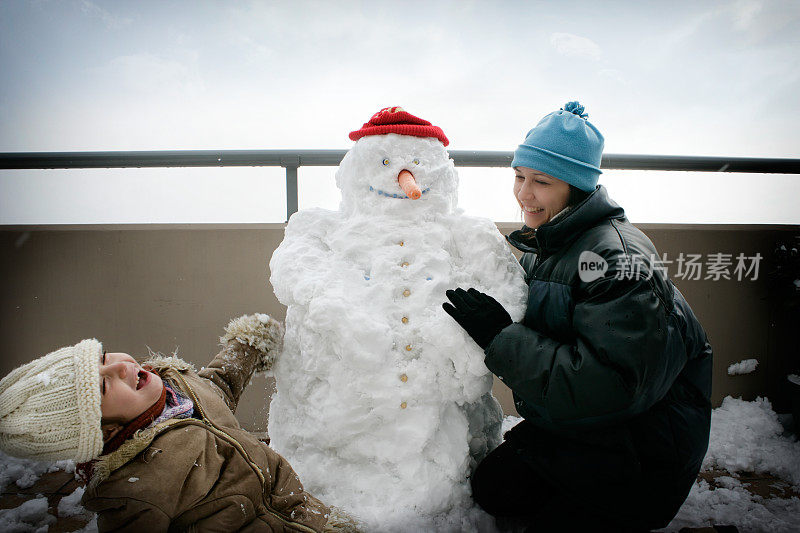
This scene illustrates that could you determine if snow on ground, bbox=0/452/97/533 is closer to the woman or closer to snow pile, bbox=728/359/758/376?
the woman

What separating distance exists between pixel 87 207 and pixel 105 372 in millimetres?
1446

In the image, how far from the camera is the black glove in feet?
3.51

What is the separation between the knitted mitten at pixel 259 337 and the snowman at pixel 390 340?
38 mm

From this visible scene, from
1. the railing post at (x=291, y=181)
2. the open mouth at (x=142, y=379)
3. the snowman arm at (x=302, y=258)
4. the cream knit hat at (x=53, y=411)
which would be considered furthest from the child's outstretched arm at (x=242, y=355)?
the railing post at (x=291, y=181)

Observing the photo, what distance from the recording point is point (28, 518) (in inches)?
53.3

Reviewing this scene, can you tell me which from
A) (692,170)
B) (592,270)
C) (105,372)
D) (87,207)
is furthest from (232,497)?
(692,170)

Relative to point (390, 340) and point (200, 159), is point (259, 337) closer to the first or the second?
point (390, 340)

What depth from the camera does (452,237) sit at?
1290 mm

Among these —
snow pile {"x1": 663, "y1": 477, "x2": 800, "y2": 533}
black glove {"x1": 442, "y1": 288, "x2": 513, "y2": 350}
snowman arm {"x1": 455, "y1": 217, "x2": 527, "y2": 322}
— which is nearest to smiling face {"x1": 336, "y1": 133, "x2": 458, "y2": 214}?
snowman arm {"x1": 455, "y1": 217, "x2": 527, "y2": 322}

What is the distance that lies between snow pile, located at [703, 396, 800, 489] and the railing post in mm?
2157

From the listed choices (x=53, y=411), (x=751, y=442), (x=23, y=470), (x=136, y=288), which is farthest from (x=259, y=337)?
Answer: (x=751, y=442)

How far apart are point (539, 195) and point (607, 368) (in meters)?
0.50

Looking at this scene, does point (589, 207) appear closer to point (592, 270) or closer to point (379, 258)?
point (592, 270)

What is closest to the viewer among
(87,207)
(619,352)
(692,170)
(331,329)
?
(619,352)
